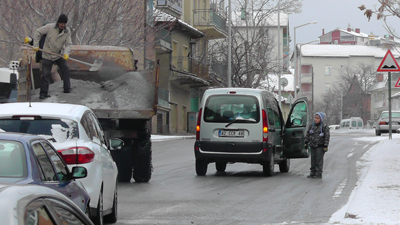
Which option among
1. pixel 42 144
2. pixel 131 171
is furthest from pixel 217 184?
pixel 42 144

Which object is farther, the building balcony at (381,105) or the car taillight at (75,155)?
the building balcony at (381,105)

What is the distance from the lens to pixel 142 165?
45.5ft

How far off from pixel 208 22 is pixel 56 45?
3954cm

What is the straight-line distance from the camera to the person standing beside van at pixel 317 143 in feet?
50.2

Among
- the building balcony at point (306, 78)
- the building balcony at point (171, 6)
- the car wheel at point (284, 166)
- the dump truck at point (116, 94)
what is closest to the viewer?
the dump truck at point (116, 94)

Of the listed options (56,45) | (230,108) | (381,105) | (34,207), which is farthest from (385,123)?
(381,105)

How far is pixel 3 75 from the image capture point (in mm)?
20000

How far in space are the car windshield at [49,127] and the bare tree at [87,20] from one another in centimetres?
2014

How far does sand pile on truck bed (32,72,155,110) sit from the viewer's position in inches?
511

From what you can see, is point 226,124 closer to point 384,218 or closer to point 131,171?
point 131,171

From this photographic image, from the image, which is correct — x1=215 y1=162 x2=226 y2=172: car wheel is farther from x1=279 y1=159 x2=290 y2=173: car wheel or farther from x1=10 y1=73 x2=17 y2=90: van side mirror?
x1=10 y1=73 x2=17 y2=90: van side mirror

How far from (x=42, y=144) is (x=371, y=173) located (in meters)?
9.90

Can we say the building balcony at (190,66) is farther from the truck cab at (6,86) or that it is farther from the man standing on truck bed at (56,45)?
the man standing on truck bed at (56,45)

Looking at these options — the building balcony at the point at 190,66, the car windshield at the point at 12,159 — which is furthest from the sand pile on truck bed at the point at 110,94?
the building balcony at the point at 190,66
